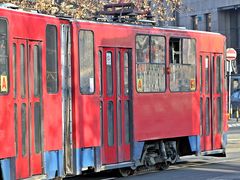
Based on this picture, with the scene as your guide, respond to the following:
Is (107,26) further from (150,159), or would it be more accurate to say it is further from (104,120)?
(150,159)

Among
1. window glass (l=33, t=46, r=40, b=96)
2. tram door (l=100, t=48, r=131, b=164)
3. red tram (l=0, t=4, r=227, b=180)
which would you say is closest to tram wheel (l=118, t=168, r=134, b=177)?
red tram (l=0, t=4, r=227, b=180)

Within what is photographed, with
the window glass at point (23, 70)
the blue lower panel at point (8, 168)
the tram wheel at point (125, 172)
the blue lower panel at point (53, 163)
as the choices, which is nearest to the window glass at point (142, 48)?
the tram wheel at point (125, 172)

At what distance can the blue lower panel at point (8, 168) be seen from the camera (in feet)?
35.4

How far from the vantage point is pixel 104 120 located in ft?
44.3

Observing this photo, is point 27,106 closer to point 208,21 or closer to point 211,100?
point 211,100

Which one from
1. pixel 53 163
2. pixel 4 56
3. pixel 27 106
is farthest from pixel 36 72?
pixel 53 163

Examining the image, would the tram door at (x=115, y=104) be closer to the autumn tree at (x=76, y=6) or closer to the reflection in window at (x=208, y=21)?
the autumn tree at (x=76, y=6)

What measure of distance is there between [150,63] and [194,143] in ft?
8.36

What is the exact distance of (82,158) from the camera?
1277cm

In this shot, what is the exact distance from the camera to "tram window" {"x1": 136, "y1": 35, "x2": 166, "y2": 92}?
14.4 meters

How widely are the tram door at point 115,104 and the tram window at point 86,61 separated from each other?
37 cm

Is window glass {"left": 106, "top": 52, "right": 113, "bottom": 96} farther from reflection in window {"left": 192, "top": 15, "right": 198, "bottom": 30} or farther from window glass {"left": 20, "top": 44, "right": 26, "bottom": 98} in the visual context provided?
reflection in window {"left": 192, "top": 15, "right": 198, "bottom": 30}

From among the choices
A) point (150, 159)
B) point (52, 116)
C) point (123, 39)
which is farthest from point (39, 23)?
point (150, 159)

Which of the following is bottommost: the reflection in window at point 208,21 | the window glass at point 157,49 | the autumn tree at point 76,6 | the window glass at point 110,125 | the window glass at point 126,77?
the window glass at point 110,125
